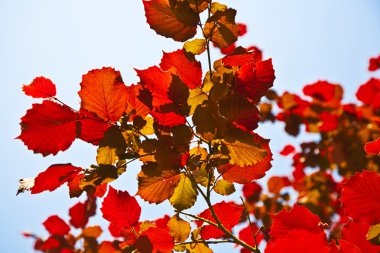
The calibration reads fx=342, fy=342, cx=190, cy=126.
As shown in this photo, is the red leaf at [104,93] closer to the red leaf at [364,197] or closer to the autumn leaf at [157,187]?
the autumn leaf at [157,187]

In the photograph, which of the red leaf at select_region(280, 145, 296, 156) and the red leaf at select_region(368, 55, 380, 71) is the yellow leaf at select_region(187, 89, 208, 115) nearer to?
the red leaf at select_region(368, 55, 380, 71)

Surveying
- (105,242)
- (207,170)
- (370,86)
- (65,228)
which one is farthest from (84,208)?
(370,86)

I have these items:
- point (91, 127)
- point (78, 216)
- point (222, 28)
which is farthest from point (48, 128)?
point (78, 216)

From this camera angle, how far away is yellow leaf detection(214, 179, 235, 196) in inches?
42.9

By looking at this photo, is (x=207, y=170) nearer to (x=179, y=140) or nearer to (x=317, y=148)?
(x=179, y=140)

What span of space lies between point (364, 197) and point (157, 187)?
0.59m

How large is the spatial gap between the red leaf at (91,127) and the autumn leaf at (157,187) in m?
0.17

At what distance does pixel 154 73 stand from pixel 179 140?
0.20 m

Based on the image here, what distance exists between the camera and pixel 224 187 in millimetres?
1100

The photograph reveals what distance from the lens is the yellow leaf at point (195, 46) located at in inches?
40.4

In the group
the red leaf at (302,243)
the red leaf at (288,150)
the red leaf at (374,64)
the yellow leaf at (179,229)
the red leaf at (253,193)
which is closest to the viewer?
the red leaf at (302,243)

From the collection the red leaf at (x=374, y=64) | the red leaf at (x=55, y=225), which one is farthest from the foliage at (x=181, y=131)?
Answer: the red leaf at (x=374, y=64)

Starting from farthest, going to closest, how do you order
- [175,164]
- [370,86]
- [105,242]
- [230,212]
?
[370,86]
[105,242]
[230,212]
[175,164]

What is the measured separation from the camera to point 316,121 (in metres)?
3.97
